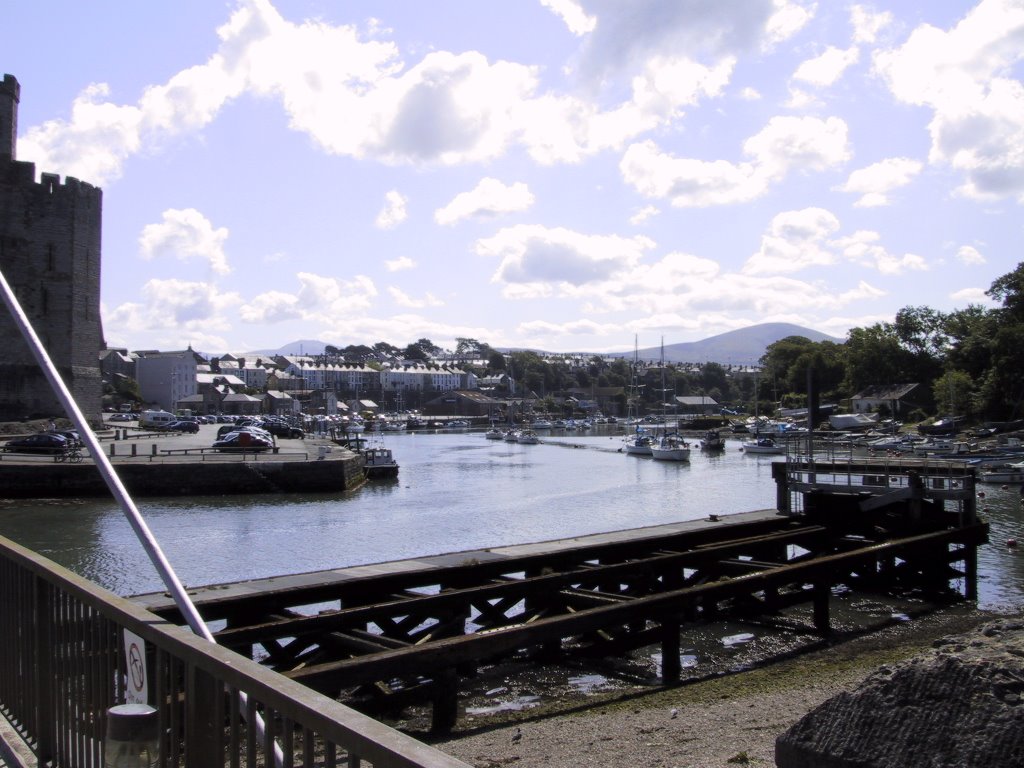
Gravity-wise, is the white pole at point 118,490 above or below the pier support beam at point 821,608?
above

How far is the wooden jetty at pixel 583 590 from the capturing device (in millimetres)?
11820

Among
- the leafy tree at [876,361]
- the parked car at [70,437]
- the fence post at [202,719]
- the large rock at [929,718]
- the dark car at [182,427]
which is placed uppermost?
the leafy tree at [876,361]

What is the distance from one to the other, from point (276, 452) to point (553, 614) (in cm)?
4617

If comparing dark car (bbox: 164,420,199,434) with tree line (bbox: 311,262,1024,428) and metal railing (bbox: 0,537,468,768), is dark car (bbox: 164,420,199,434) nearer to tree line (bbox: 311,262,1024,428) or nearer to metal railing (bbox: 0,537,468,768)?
tree line (bbox: 311,262,1024,428)

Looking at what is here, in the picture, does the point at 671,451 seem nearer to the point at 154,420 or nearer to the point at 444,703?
the point at 154,420

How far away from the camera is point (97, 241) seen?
227 feet

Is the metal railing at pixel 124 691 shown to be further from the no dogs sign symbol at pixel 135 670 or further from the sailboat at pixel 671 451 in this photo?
the sailboat at pixel 671 451

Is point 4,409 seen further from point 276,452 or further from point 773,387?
point 773,387

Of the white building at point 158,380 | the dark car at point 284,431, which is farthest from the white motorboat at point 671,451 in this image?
the white building at point 158,380

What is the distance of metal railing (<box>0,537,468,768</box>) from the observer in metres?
3.16

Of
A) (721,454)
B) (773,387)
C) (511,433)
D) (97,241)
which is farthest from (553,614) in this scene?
(773,387)

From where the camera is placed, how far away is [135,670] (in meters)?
4.40

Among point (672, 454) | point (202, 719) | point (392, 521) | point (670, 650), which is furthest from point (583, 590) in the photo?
point (672, 454)

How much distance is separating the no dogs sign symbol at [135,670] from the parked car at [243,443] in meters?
54.7
